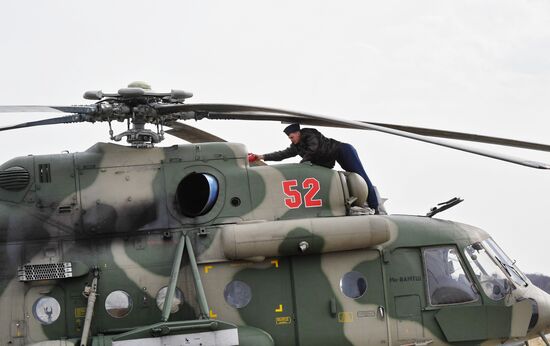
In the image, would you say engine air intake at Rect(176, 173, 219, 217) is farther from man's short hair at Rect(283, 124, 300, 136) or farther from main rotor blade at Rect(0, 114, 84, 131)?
main rotor blade at Rect(0, 114, 84, 131)

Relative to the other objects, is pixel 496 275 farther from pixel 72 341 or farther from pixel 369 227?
pixel 72 341

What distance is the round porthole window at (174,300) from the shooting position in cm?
1190

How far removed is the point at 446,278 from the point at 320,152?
7.93ft

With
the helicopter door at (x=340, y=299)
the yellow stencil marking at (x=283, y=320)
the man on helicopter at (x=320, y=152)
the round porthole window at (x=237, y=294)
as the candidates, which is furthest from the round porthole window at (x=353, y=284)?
the man on helicopter at (x=320, y=152)

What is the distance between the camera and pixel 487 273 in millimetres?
12922

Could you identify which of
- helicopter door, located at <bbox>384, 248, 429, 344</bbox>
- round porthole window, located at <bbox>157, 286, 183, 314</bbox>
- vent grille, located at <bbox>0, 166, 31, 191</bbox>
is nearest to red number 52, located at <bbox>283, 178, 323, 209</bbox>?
helicopter door, located at <bbox>384, 248, 429, 344</bbox>

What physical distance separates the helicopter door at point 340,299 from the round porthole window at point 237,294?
25.2 inches

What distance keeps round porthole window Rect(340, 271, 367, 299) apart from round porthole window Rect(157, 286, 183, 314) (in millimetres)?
2122

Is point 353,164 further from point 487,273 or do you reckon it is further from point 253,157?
point 487,273

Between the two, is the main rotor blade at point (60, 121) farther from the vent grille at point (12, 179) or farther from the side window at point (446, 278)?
the side window at point (446, 278)

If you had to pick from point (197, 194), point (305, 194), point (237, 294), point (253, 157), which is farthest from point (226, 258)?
point (253, 157)

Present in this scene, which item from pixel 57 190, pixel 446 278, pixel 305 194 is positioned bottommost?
pixel 446 278

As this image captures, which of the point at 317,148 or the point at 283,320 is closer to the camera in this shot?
the point at 283,320

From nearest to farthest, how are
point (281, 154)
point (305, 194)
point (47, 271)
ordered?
point (47, 271), point (305, 194), point (281, 154)
